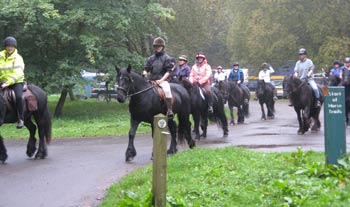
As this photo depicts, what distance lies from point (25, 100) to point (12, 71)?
85cm

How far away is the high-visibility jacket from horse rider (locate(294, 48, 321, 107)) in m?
9.21

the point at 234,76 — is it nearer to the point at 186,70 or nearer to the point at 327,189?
the point at 186,70

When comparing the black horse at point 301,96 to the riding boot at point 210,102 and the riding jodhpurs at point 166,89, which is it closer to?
the riding boot at point 210,102

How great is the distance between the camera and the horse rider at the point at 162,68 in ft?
43.5

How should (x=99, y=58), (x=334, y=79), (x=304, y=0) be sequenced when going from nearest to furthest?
(x=334, y=79)
(x=99, y=58)
(x=304, y=0)

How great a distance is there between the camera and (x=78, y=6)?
2556cm

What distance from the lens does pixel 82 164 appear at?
12789 mm

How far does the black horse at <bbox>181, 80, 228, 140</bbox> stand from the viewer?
662 inches

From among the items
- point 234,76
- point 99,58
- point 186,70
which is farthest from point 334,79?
point 99,58

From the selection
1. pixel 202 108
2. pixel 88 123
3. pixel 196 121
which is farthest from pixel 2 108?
pixel 88 123

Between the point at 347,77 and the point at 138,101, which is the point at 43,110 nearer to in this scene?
the point at 138,101

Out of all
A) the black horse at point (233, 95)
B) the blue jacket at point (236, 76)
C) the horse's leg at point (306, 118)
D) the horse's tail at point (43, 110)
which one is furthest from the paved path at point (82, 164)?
the blue jacket at point (236, 76)

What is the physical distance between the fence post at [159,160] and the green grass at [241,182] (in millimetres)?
281

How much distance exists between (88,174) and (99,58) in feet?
46.6
